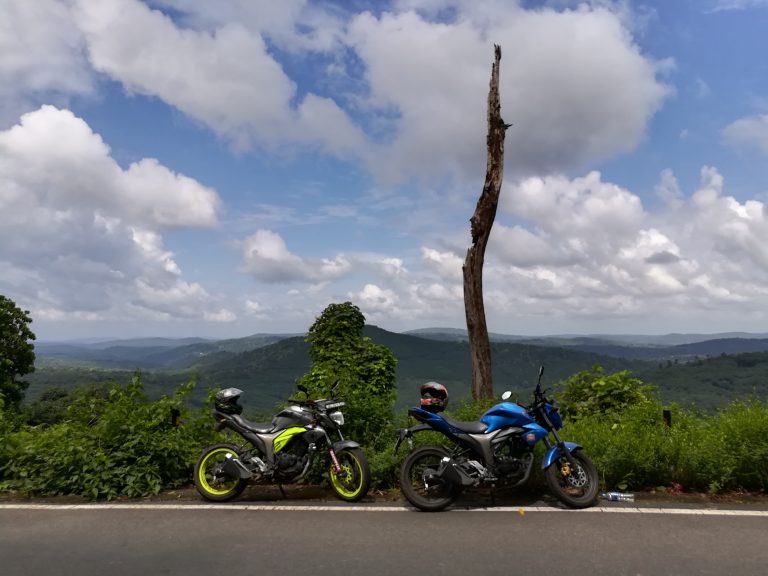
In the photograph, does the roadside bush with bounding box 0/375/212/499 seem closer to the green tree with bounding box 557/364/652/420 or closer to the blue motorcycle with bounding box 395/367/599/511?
the blue motorcycle with bounding box 395/367/599/511

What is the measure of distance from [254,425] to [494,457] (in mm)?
2777

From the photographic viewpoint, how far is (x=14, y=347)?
38.6m

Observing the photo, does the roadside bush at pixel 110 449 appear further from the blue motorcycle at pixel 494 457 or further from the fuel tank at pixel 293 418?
the blue motorcycle at pixel 494 457

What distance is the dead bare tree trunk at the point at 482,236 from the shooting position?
10906 mm

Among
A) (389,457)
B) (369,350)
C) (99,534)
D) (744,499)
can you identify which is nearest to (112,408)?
(99,534)

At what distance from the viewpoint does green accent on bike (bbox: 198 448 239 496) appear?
20.9ft

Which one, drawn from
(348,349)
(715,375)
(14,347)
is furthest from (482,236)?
(715,375)

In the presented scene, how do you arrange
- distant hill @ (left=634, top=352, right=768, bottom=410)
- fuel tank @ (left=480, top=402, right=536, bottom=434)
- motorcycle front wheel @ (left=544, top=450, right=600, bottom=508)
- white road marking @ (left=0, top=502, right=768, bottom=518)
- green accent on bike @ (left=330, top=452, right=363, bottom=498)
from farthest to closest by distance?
distant hill @ (left=634, top=352, right=768, bottom=410) < green accent on bike @ (left=330, top=452, right=363, bottom=498) < fuel tank @ (left=480, top=402, right=536, bottom=434) < motorcycle front wheel @ (left=544, top=450, right=600, bottom=508) < white road marking @ (left=0, top=502, right=768, bottom=518)

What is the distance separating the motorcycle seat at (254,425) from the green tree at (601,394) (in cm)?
496

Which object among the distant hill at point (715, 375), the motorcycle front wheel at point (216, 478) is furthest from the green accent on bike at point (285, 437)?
the distant hill at point (715, 375)

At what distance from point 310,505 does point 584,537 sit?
2.80 meters

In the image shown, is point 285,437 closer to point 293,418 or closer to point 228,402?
point 293,418

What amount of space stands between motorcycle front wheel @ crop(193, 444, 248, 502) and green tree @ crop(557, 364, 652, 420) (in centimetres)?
534

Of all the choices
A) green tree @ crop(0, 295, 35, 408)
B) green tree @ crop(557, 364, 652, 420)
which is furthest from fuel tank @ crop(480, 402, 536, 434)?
green tree @ crop(0, 295, 35, 408)
